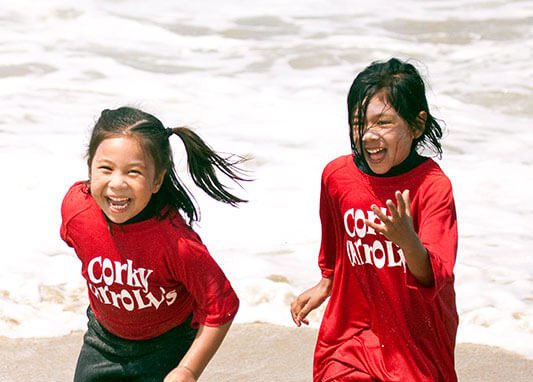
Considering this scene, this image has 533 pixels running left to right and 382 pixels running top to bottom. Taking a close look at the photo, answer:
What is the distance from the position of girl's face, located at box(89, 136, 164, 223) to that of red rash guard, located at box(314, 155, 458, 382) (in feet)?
2.12

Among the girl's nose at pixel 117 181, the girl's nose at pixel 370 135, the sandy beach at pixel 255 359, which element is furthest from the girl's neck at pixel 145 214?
the sandy beach at pixel 255 359

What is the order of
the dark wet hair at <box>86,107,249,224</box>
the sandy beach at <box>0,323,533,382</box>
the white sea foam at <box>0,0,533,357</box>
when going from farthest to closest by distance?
1. the white sea foam at <box>0,0,533,357</box>
2. the sandy beach at <box>0,323,533,382</box>
3. the dark wet hair at <box>86,107,249,224</box>

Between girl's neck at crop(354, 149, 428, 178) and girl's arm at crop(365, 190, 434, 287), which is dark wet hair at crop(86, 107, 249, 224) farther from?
girl's arm at crop(365, 190, 434, 287)

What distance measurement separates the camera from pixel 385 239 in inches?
139

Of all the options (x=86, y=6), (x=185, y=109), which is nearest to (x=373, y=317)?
(x=185, y=109)

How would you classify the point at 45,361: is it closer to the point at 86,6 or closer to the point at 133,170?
the point at 133,170

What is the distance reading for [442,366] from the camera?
3611 mm

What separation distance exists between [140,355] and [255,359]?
1532 millimetres

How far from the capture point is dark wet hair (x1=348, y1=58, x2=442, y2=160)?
141 inches

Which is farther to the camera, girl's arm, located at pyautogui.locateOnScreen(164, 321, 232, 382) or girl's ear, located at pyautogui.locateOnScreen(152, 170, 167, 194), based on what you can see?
girl's ear, located at pyautogui.locateOnScreen(152, 170, 167, 194)

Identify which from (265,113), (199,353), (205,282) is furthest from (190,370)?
(265,113)

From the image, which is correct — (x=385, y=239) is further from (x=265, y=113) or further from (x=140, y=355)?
(x=265, y=113)

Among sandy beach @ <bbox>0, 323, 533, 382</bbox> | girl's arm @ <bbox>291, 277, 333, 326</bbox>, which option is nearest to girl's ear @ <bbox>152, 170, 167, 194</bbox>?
girl's arm @ <bbox>291, 277, 333, 326</bbox>

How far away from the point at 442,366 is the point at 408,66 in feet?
3.14
